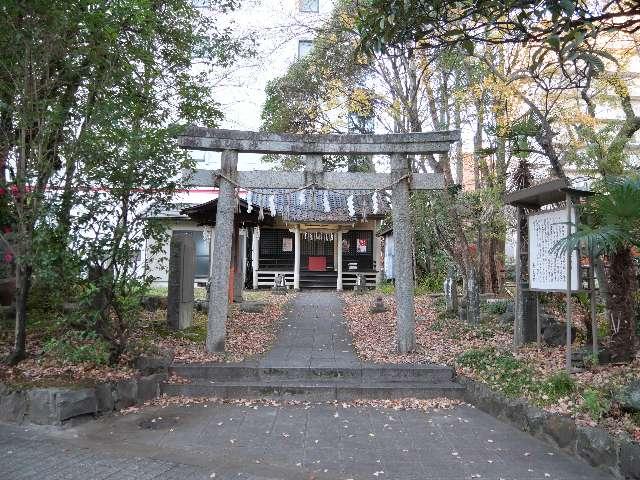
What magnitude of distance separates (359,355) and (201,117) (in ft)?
18.7

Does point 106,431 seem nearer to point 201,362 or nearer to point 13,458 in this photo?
point 13,458

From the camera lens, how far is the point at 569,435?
5059mm

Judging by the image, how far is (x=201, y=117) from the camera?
34.0 ft

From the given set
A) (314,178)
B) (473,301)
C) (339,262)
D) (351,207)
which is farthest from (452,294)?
(339,262)

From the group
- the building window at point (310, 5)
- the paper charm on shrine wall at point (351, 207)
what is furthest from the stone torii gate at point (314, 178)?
the building window at point (310, 5)

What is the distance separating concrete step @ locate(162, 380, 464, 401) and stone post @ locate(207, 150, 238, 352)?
1412 millimetres

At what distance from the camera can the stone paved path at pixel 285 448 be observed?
4621 millimetres

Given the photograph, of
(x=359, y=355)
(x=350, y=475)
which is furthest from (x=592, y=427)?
(x=359, y=355)

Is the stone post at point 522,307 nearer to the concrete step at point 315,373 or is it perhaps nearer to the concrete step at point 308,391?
the concrete step at point 315,373

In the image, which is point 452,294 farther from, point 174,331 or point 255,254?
point 255,254

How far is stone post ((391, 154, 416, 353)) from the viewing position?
880 centimetres

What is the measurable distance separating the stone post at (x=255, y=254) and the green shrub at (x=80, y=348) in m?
14.5

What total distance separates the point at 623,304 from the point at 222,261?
19.7ft

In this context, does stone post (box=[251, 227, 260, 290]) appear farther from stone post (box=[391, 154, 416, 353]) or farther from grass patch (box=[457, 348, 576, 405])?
grass patch (box=[457, 348, 576, 405])
